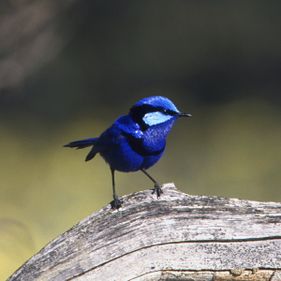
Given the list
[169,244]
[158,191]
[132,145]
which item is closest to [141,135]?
[132,145]

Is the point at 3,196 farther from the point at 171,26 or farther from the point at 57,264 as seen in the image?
the point at 57,264

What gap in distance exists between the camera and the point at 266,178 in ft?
15.8

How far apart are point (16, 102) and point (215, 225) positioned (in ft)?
8.50

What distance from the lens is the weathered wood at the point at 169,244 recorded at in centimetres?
270

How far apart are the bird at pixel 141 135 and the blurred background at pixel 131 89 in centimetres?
163

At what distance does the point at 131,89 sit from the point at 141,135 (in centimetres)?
209

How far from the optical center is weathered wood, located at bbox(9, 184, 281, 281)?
270 centimetres

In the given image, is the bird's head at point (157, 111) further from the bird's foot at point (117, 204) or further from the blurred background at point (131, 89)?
the blurred background at point (131, 89)

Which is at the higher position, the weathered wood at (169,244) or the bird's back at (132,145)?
the bird's back at (132,145)

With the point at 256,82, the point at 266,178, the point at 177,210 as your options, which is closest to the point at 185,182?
the point at 266,178

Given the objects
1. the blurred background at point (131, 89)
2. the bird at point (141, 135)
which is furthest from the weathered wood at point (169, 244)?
the blurred background at point (131, 89)

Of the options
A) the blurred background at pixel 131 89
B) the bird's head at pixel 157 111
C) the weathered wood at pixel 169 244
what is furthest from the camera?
the blurred background at pixel 131 89

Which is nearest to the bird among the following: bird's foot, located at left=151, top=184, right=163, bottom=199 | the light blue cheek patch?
the light blue cheek patch

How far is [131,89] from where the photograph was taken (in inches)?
201
